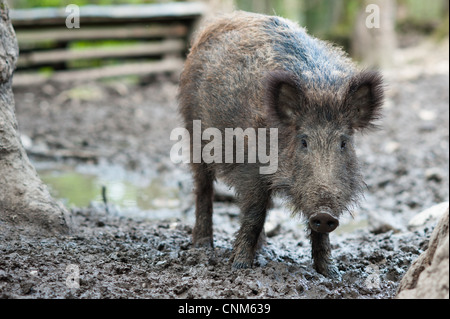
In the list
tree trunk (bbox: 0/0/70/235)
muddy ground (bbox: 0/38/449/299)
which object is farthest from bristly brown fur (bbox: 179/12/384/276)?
tree trunk (bbox: 0/0/70/235)

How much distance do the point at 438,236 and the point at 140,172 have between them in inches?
208

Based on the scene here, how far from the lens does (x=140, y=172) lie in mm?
7816

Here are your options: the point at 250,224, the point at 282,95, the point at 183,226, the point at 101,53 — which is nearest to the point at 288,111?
the point at 282,95

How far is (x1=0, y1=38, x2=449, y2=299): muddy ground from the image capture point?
11.5 ft

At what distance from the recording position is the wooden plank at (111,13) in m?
12.1

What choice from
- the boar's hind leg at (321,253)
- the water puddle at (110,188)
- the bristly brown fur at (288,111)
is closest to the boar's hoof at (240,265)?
the bristly brown fur at (288,111)

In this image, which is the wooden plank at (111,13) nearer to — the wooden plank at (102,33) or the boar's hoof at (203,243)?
the wooden plank at (102,33)

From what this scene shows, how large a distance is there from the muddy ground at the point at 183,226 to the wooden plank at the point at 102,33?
1.15 metres

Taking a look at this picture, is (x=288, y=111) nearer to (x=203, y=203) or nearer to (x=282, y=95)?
(x=282, y=95)

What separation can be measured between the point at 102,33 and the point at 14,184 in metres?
9.60

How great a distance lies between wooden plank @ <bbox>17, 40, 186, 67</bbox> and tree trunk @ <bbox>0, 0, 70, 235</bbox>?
27.6 ft

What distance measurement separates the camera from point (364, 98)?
13.4 feet
